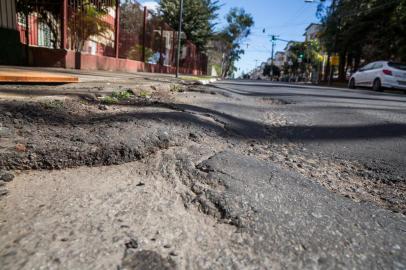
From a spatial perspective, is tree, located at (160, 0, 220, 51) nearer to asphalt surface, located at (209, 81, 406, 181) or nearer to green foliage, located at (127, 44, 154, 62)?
green foliage, located at (127, 44, 154, 62)

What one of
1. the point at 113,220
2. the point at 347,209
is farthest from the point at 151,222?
the point at 347,209

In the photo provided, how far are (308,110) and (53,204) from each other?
404cm

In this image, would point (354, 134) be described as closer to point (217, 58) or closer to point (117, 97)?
point (117, 97)

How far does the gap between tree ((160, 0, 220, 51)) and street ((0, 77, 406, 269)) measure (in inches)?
933

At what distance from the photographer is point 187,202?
1.31 m

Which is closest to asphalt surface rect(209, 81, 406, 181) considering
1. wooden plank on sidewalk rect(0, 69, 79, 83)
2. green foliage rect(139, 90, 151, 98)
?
green foliage rect(139, 90, 151, 98)

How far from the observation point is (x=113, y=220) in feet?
3.69

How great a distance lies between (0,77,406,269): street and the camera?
0.97 m

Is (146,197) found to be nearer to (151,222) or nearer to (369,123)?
(151,222)

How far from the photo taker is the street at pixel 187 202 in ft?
3.19

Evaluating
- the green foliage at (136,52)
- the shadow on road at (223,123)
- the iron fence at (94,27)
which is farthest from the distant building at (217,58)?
the shadow on road at (223,123)

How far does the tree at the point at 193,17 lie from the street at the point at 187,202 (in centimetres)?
2369

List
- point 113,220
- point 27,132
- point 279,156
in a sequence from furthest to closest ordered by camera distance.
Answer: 1. point 279,156
2. point 27,132
3. point 113,220

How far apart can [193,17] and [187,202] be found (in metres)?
25.6
